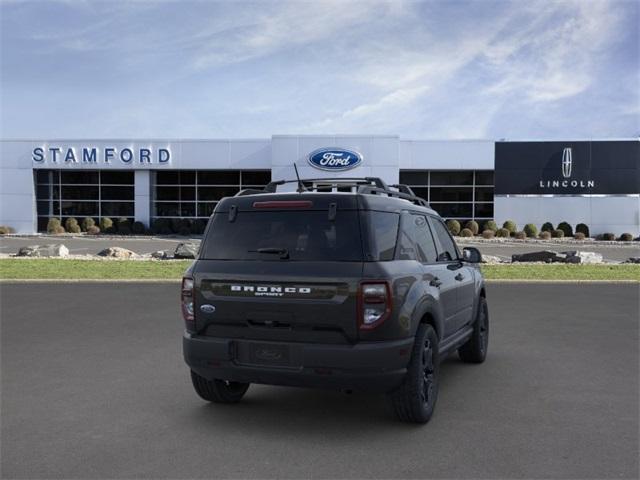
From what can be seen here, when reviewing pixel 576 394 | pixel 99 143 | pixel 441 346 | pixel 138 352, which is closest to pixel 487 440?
pixel 441 346

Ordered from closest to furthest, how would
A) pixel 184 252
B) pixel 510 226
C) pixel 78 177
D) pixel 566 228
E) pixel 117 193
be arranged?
1. pixel 184 252
2. pixel 566 228
3. pixel 510 226
4. pixel 117 193
5. pixel 78 177

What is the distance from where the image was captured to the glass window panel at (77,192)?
4150 cm

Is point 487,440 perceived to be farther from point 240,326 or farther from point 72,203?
point 72,203

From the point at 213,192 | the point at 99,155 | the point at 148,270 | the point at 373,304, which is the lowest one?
the point at 148,270

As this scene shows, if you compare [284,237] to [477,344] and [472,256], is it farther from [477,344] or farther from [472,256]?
[477,344]

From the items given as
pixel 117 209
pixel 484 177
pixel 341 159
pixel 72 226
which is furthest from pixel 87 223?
pixel 484 177

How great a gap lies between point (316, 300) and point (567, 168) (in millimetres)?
35933

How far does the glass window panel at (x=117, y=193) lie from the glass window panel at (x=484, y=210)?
2272 cm

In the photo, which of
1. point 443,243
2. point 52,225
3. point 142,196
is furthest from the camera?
point 142,196

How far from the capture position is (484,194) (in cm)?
3834

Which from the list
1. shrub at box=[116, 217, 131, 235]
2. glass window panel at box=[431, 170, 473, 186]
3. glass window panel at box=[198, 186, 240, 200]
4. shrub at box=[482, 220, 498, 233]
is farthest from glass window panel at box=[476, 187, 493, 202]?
shrub at box=[116, 217, 131, 235]

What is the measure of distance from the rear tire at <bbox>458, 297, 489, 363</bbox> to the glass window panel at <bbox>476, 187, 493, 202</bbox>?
32375 millimetres

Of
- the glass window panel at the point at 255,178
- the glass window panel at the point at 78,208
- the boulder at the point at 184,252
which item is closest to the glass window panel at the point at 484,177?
the glass window panel at the point at 255,178

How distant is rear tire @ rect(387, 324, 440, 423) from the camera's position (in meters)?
4.73
